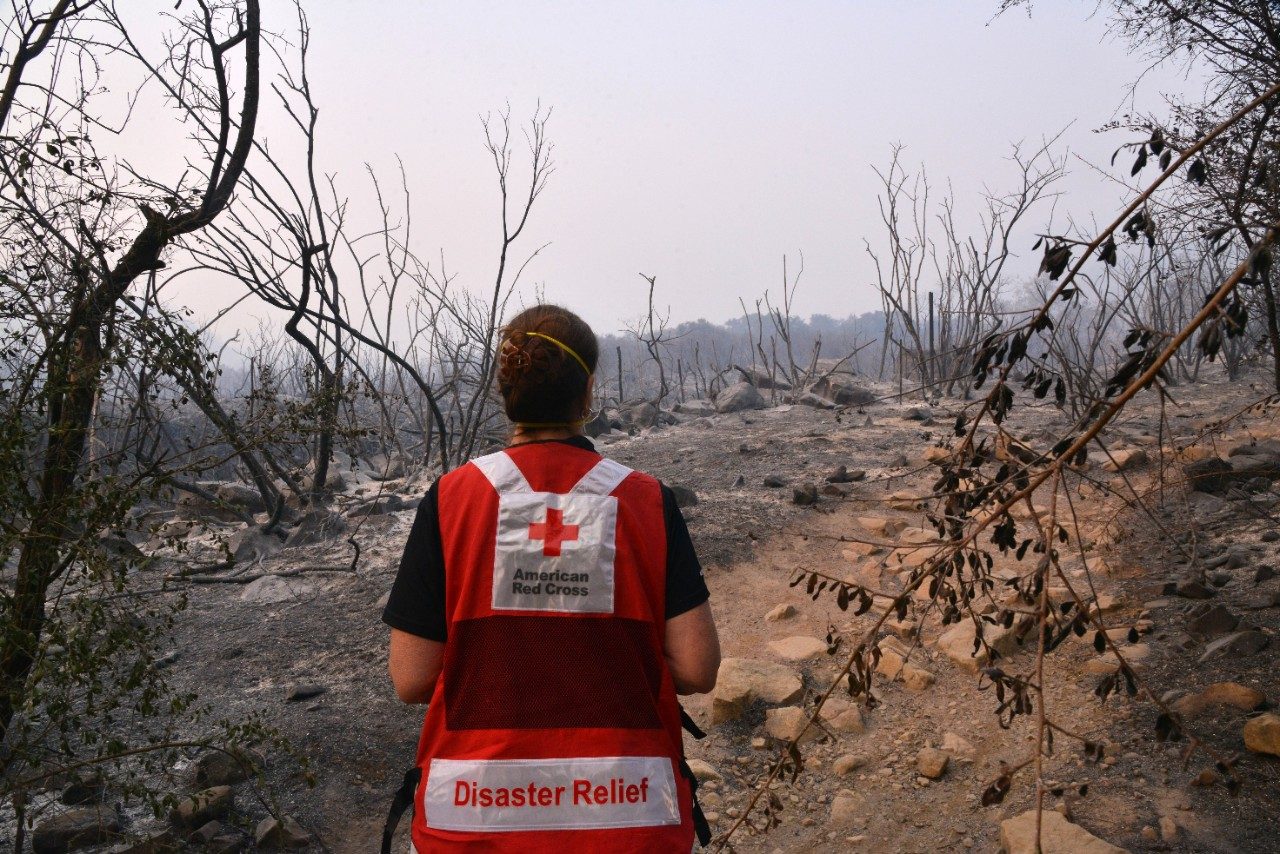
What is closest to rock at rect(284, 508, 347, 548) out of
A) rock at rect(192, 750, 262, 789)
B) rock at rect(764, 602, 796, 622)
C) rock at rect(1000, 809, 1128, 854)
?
rock at rect(192, 750, 262, 789)

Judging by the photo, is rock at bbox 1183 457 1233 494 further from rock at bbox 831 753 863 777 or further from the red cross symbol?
the red cross symbol

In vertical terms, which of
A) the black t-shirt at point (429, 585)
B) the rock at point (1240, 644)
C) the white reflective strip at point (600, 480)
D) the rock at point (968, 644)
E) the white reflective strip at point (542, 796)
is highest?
the white reflective strip at point (600, 480)

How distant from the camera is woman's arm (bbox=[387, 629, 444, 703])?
4.39 feet

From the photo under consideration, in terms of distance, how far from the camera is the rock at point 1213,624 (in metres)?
3.62

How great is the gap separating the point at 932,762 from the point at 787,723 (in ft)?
2.05

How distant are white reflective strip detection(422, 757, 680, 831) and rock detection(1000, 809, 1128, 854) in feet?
5.78

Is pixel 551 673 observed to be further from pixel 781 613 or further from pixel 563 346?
pixel 781 613

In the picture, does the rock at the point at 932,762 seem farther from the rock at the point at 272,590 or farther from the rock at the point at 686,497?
the rock at the point at 272,590

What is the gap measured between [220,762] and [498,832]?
7.78 ft

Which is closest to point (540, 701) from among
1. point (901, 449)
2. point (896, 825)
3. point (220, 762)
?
point (896, 825)

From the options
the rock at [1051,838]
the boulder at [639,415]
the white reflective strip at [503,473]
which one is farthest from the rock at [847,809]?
the boulder at [639,415]

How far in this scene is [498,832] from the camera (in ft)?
4.06

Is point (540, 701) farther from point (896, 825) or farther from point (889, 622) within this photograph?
point (889, 622)

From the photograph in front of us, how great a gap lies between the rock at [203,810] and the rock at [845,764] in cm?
220
